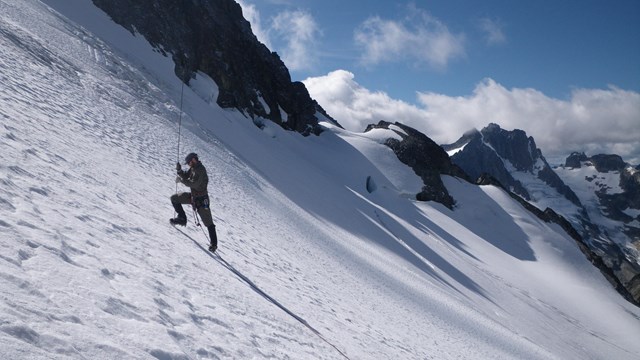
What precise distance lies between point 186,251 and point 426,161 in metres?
59.4

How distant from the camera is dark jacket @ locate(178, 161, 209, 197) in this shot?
10203 mm

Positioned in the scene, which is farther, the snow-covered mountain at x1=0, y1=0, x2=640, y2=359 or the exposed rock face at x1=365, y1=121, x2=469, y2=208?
the exposed rock face at x1=365, y1=121, x2=469, y2=208

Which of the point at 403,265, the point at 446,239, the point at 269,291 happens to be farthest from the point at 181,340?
the point at 446,239

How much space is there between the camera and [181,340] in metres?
5.12

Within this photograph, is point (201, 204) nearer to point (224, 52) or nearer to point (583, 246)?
point (224, 52)

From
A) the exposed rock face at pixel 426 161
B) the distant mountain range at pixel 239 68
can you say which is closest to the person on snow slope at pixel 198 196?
the distant mountain range at pixel 239 68

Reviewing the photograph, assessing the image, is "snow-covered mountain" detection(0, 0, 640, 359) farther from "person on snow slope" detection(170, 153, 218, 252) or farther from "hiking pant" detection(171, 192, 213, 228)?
"hiking pant" detection(171, 192, 213, 228)

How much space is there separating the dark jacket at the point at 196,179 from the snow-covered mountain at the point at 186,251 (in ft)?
3.85

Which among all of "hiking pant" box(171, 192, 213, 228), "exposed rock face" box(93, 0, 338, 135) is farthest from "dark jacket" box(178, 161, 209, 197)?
"exposed rock face" box(93, 0, 338, 135)

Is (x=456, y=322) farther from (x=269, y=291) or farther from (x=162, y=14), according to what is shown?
(x=162, y=14)

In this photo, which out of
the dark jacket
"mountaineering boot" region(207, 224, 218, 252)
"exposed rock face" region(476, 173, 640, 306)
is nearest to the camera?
"mountaineering boot" region(207, 224, 218, 252)

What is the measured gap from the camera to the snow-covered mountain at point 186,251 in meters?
4.88

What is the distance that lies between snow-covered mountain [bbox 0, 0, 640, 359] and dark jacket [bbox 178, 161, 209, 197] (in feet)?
3.85

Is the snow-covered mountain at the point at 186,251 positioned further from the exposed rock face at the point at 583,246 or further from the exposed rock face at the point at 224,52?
the exposed rock face at the point at 583,246
